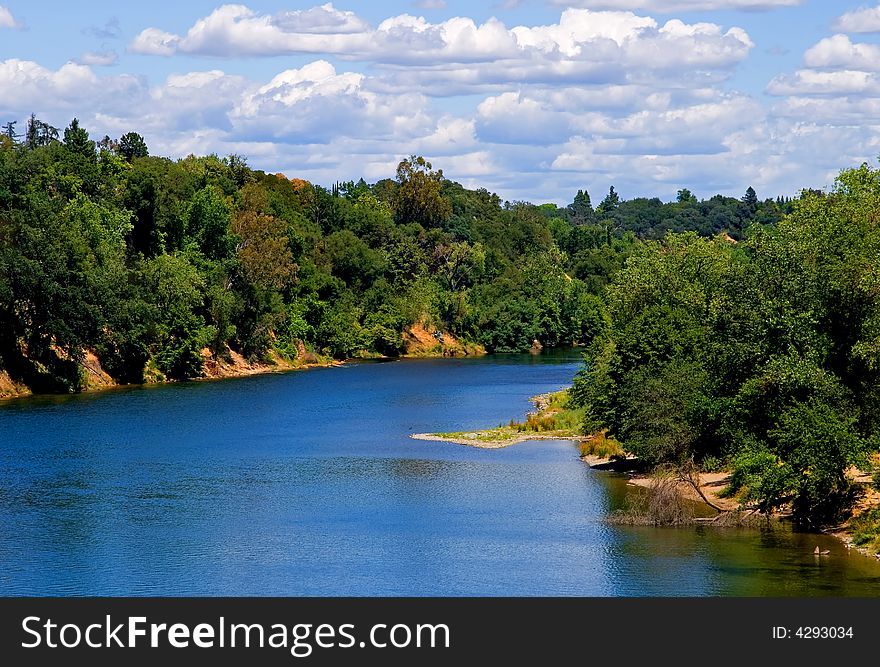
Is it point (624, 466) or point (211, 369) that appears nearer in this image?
point (624, 466)

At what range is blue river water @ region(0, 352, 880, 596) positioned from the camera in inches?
1784

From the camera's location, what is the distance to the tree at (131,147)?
502ft

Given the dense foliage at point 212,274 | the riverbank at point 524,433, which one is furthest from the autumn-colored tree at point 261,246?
the riverbank at point 524,433

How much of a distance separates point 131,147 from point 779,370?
114 meters

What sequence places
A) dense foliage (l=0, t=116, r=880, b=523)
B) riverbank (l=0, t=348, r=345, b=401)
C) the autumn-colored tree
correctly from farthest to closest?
the autumn-colored tree < riverbank (l=0, t=348, r=345, b=401) < dense foliage (l=0, t=116, r=880, b=523)

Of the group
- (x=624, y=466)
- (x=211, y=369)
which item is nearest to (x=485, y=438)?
(x=624, y=466)

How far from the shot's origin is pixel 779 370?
5294cm

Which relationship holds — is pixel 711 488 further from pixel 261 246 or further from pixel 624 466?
pixel 261 246

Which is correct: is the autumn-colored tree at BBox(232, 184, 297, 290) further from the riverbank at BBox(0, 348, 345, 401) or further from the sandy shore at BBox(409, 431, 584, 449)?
the sandy shore at BBox(409, 431, 584, 449)

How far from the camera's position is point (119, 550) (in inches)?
1973

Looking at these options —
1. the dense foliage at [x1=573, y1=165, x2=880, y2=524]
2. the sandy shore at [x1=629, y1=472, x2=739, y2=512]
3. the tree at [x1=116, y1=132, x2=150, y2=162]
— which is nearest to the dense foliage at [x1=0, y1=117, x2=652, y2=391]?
the tree at [x1=116, y1=132, x2=150, y2=162]

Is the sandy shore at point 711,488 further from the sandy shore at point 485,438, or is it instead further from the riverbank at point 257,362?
the riverbank at point 257,362

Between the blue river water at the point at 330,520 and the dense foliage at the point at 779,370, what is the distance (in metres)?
2.81

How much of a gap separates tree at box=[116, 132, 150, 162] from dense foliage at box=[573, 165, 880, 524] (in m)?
94.6
